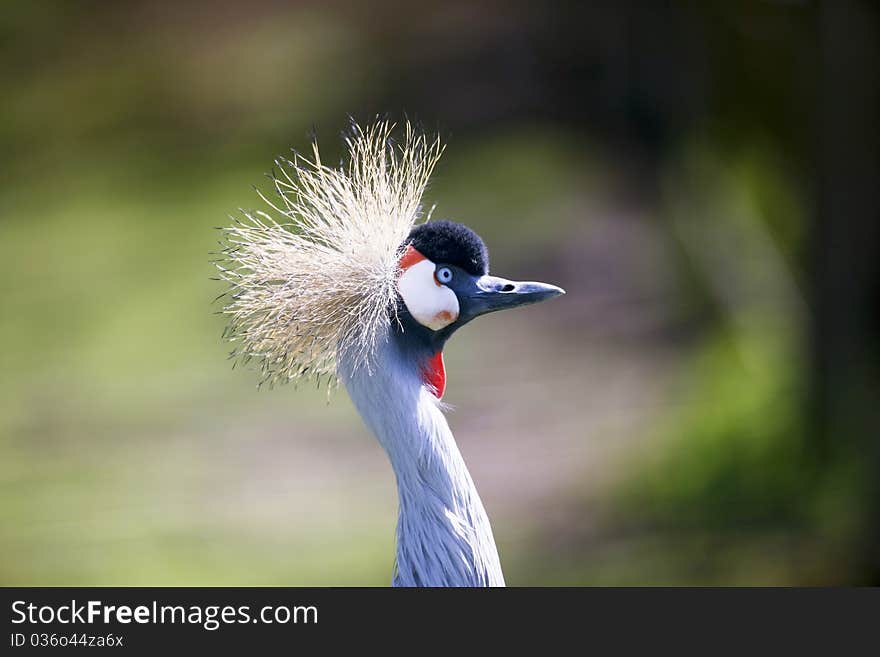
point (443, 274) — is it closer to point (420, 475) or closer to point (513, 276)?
point (420, 475)

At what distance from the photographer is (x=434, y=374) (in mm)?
939

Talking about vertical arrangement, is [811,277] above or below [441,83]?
below

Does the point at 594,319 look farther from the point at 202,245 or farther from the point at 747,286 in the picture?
the point at 202,245

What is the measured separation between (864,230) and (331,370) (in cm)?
123

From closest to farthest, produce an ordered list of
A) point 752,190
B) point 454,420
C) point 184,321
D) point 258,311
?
1. point 258,311
2. point 454,420
3. point 752,190
4. point 184,321

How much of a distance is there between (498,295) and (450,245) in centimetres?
6

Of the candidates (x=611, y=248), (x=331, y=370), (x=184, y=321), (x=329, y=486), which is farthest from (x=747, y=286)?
(x=331, y=370)

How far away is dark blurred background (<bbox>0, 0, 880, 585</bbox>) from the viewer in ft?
6.23

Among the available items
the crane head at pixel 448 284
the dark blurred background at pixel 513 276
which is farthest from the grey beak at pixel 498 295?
the dark blurred background at pixel 513 276

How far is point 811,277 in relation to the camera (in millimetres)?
1868

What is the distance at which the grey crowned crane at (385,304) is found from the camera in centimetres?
89

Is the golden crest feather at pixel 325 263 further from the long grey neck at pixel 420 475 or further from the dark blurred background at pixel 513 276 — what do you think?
the dark blurred background at pixel 513 276

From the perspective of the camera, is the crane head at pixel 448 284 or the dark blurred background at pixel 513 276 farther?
the dark blurred background at pixel 513 276

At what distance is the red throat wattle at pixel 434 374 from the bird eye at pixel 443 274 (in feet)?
0.27
